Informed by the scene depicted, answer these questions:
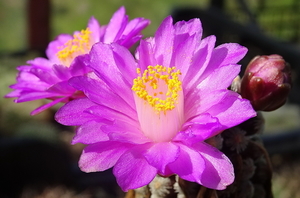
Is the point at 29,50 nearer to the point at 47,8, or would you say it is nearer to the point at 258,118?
the point at 47,8

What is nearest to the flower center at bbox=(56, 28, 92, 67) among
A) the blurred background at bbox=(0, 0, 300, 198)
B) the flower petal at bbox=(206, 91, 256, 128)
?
the flower petal at bbox=(206, 91, 256, 128)

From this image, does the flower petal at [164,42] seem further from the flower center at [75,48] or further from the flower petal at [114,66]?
the flower center at [75,48]

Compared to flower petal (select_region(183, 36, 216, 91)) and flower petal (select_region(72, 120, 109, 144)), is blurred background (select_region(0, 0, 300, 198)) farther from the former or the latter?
flower petal (select_region(72, 120, 109, 144))

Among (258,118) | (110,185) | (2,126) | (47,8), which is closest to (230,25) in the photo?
(47,8)

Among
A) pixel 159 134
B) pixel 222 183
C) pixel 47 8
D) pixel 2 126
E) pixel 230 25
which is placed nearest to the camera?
pixel 222 183

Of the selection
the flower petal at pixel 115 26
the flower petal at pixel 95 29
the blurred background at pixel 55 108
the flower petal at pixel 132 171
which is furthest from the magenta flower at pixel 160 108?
the blurred background at pixel 55 108

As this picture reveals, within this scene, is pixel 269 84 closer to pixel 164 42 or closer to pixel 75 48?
pixel 164 42

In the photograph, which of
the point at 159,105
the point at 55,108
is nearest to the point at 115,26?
the point at 159,105
